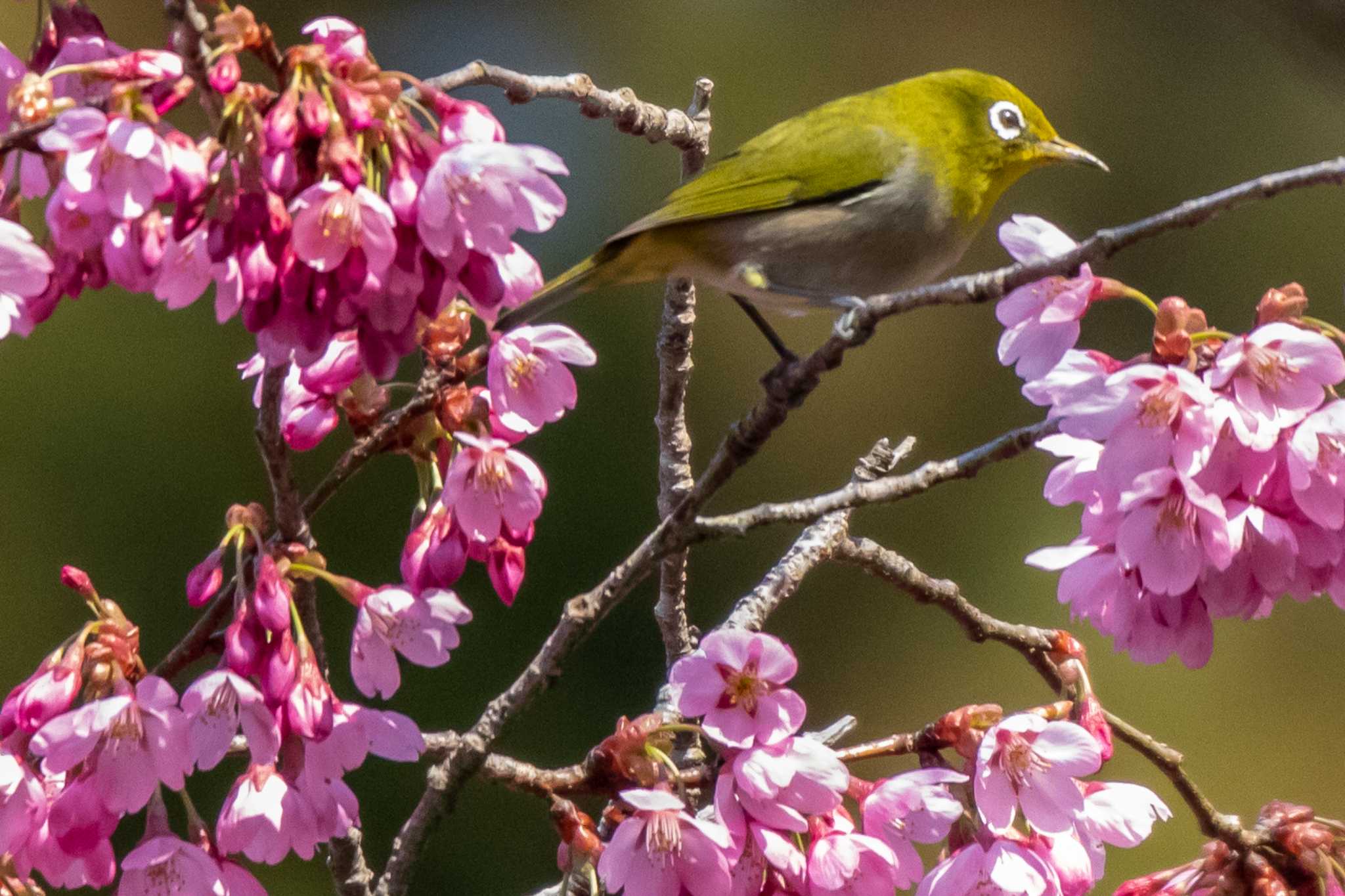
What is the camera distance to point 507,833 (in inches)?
162

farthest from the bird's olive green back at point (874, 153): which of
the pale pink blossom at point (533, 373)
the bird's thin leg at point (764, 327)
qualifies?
the pale pink blossom at point (533, 373)

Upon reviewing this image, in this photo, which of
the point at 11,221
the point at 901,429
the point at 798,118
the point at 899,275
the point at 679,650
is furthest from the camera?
the point at 901,429

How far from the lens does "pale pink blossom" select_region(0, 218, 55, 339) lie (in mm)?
1106

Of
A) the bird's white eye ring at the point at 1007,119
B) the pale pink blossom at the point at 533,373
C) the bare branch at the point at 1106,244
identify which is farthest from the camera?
the bird's white eye ring at the point at 1007,119

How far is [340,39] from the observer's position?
3.78ft

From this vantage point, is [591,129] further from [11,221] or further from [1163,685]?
[11,221]

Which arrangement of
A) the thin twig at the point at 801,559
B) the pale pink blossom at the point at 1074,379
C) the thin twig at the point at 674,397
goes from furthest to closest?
the thin twig at the point at 674,397 < the thin twig at the point at 801,559 < the pale pink blossom at the point at 1074,379

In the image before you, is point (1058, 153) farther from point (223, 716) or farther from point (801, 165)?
point (223, 716)

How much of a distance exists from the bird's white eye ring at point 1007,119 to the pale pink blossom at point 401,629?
5.60 feet

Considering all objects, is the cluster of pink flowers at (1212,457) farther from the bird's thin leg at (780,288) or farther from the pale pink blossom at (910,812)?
the bird's thin leg at (780,288)

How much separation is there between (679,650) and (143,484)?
2.82m

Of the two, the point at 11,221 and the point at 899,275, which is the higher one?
the point at 11,221

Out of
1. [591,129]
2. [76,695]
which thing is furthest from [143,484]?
[76,695]

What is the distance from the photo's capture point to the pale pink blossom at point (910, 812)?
1218 mm
